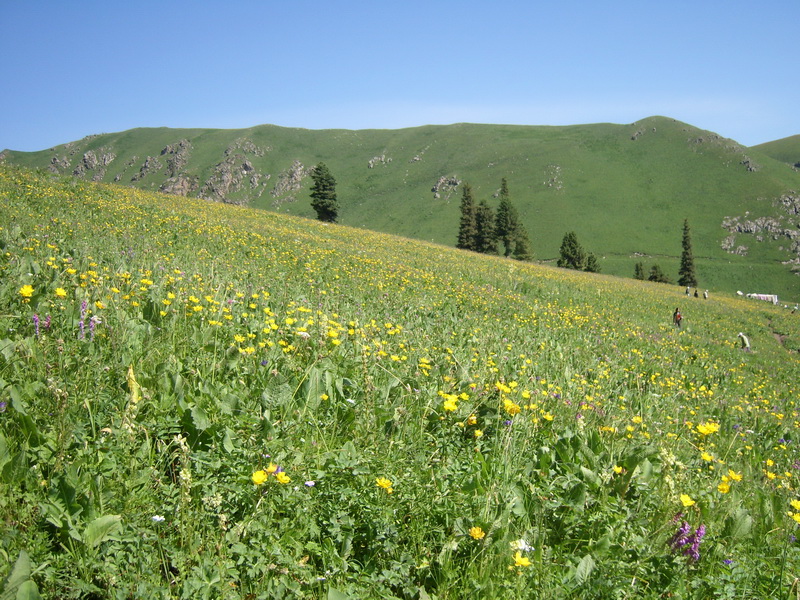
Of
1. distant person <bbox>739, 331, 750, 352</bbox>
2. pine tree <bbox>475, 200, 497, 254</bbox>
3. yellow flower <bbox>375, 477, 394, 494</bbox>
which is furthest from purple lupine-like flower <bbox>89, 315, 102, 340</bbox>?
pine tree <bbox>475, 200, 497, 254</bbox>

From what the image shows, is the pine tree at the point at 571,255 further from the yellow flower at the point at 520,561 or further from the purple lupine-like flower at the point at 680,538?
the yellow flower at the point at 520,561

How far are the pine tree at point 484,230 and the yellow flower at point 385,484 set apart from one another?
73080 mm

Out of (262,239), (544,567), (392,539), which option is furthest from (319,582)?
(262,239)

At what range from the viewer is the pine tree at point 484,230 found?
74.2m

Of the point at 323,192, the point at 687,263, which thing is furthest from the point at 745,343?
the point at 687,263

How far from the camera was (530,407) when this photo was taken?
13.3 feet

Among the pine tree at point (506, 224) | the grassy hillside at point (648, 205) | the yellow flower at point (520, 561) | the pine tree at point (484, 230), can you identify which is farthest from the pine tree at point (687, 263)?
the yellow flower at point (520, 561)

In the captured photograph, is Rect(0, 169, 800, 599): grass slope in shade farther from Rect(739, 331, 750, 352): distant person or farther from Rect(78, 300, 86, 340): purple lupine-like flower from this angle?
Rect(739, 331, 750, 352): distant person

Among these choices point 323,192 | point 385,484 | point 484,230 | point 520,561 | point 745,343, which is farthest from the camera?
point 484,230

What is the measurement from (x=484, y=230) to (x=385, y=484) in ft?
243

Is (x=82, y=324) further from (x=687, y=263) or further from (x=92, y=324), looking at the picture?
(x=687, y=263)

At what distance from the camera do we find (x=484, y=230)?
74.4 m

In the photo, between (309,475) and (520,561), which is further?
(309,475)

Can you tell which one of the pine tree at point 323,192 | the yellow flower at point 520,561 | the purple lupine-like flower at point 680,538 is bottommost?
the purple lupine-like flower at point 680,538
